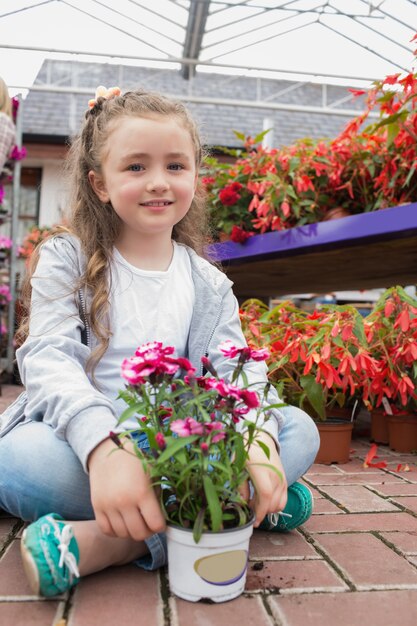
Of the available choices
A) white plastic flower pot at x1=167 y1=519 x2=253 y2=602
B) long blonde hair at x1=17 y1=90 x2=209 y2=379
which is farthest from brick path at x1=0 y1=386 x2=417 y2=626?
long blonde hair at x1=17 y1=90 x2=209 y2=379

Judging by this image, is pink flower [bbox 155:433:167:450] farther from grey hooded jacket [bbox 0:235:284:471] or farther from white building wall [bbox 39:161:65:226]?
white building wall [bbox 39:161:65:226]

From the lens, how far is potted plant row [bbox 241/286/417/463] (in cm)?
222

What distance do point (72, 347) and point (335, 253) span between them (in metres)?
2.26

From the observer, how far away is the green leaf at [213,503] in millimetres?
1014

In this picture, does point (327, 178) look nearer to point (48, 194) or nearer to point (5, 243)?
point (5, 243)

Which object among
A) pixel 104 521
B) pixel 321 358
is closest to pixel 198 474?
pixel 104 521

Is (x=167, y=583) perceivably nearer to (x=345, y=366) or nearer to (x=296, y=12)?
(x=345, y=366)

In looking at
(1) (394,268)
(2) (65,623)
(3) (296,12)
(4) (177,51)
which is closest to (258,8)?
(3) (296,12)

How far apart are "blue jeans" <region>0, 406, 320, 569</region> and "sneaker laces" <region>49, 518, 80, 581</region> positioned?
162 mm

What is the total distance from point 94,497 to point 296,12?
270 inches

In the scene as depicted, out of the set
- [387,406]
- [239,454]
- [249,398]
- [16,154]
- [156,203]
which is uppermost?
[16,154]

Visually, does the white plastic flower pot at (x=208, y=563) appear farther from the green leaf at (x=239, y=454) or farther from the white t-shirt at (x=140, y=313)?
the white t-shirt at (x=140, y=313)

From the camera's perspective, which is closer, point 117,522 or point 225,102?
point 117,522

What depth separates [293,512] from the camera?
4.72 feet
